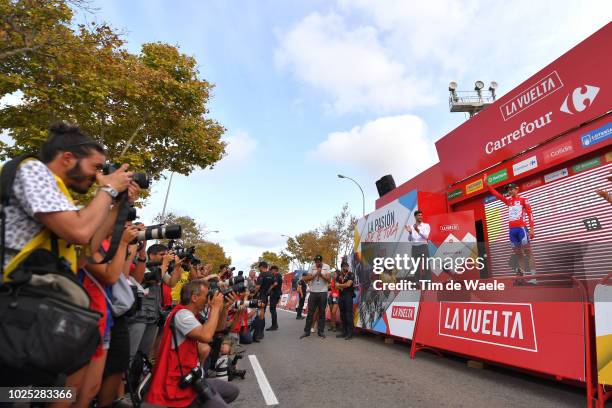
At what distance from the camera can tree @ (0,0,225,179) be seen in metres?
8.01

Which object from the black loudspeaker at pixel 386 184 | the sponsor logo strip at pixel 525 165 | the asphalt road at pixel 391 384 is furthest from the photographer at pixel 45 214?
the black loudspeaker at pixel 386 184

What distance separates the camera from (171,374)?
293cm

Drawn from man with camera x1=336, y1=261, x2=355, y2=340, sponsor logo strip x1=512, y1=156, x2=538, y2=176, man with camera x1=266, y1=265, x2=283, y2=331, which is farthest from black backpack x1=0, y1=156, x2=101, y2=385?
man with camera x1=266, y1=265, x2=283, y2=331

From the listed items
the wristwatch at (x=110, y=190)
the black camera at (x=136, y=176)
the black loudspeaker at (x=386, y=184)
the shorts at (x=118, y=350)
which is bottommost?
the shorts at (x=118, y=350)

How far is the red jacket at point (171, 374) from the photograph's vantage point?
2.85 m

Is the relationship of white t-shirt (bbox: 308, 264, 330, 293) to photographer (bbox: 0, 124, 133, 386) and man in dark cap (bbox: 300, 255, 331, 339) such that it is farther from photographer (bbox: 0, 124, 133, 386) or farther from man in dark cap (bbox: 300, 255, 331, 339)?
photographer (bbox: 0, 124, 133, 386)

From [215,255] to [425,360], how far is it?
6531 centimetres

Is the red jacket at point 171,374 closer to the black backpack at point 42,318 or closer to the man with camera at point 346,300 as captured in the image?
the black backpack at point 42,318

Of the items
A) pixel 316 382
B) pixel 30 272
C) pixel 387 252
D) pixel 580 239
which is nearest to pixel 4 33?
pixel 30 272

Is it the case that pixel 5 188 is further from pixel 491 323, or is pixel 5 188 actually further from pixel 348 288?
pixel 348 288

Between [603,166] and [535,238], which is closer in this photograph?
[603,166]

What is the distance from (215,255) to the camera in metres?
67.9

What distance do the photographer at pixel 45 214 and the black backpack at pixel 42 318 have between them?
3 cm

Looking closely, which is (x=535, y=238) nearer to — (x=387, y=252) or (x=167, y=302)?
(x=387, y=252)
